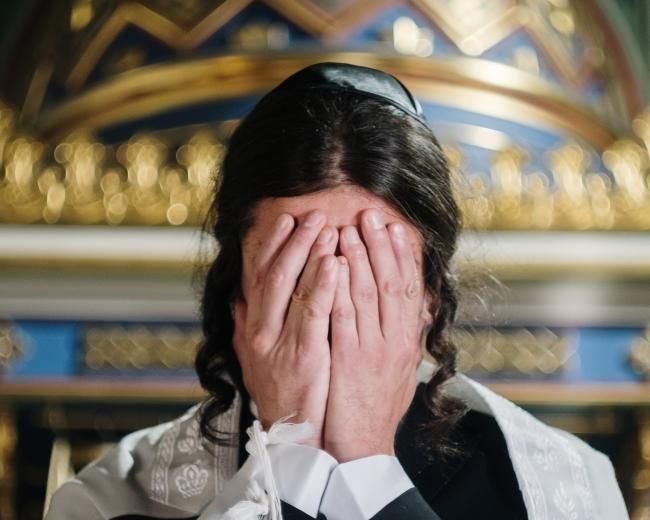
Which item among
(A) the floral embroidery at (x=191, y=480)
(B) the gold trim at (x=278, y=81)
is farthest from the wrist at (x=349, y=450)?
(B) the gold trim at (x=278, y=81)

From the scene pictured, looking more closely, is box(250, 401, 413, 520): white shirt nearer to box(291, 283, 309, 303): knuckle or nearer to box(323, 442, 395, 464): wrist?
box(323, 442, 395, 464): wrist

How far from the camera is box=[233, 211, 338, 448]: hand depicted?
39.8 inches

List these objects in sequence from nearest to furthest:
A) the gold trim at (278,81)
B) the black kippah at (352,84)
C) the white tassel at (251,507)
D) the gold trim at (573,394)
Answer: the white tassel at (251,507) < the black kippah at (352,84) < the gold trim at (573,394) < the gold trim at (278,81)

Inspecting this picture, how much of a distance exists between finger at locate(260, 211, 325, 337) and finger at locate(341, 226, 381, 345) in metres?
0.03

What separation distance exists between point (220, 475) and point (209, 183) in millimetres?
1074

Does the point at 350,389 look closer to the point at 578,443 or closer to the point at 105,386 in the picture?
the point at 578,443

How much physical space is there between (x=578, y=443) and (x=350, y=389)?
0.37 m

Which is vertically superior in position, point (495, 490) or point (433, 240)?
point (433, 240)

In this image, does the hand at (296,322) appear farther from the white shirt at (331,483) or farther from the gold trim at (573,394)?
the gold trim at (573,394)

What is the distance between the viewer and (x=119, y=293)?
7.46 ft

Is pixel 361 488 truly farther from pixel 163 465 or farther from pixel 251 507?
pixel 163 465

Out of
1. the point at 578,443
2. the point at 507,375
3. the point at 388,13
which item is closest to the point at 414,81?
the point at 388,13

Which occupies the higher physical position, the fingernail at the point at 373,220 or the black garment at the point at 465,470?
the fingernail at the point at 373,220

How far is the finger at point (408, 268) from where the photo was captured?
1.03 m
